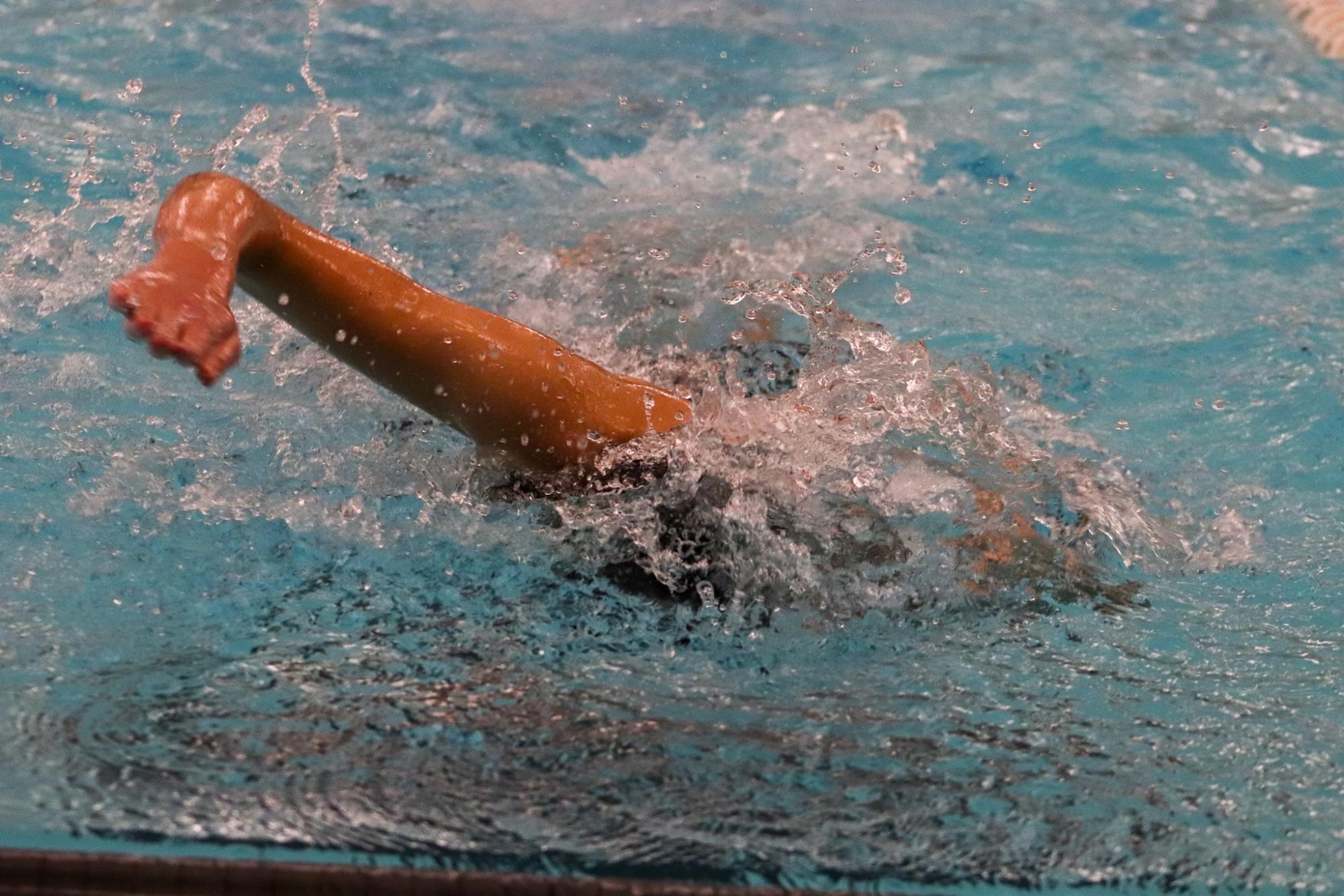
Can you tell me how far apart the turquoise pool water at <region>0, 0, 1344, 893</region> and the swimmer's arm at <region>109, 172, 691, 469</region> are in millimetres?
143

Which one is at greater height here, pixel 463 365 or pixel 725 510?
pixel 463 365

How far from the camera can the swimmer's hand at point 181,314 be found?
1432mm

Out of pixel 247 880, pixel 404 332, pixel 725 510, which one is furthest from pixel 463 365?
pixel 247 880

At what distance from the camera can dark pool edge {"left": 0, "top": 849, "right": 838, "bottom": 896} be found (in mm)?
1384

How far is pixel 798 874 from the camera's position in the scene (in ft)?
5.03

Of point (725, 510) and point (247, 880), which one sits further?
point (725, 510)

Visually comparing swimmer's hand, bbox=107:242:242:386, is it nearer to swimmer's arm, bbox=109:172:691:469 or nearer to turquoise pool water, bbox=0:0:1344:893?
swimmer's arm, bbox=109:172:691:469

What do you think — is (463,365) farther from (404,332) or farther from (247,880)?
(247,880)

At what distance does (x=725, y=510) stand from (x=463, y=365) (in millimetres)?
530

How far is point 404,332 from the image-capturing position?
1.94 m

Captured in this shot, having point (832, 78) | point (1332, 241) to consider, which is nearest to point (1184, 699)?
point (1332, 241)

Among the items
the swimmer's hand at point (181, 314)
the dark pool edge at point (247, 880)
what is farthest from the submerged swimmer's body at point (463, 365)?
the dark pool edge at point (247, 880)

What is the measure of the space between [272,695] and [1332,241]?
3686mm

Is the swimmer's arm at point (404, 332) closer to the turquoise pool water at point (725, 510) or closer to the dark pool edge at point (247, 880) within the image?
the turquoise pool water at point (725, 510)
